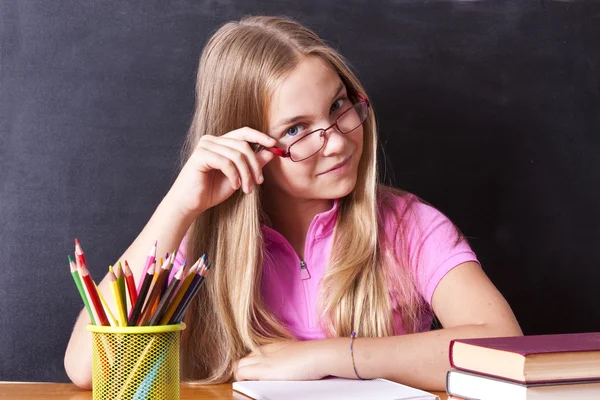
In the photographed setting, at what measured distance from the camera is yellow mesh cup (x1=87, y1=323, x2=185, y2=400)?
0.83 m

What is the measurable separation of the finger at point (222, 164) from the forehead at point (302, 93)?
156 mm

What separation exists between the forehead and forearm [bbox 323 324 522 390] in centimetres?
45

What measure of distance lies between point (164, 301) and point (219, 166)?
0.53 m

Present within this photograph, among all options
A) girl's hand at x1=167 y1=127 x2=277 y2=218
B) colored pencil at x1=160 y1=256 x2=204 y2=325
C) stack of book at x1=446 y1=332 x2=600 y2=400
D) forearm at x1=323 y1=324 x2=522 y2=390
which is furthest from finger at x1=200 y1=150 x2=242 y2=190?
stack of book at x1=446 y1=332 x2=600 y2=400

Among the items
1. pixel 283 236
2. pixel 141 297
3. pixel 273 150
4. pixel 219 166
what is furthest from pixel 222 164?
pixel 141 297

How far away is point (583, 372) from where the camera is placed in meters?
0.80

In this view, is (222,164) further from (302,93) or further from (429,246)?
(429,246)

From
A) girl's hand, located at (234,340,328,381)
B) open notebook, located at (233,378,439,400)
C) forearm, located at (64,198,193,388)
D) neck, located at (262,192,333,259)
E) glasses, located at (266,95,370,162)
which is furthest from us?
neck, located at (262,192,333,259)

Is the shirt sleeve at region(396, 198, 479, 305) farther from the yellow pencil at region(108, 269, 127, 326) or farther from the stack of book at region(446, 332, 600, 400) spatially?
the yellow pencil at region(108, 269, 127, 326)

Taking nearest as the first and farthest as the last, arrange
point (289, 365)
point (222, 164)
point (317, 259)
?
point (289, 365) < point (222, 164) < point (317, 259)

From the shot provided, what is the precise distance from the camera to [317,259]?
1579 mm

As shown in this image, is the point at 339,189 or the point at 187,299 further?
the point at 339,189

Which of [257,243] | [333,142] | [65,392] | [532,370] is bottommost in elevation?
[65,392]

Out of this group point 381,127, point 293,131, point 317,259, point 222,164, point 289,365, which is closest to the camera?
point 289,365
